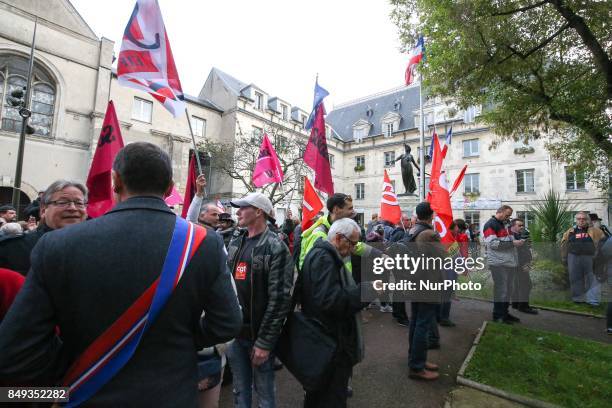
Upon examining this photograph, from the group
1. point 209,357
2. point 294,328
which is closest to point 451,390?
point 294,328

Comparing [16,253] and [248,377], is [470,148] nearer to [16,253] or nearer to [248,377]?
[248,377]

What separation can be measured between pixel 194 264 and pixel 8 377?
0.70 meters

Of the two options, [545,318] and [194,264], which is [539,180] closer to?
[545,318]

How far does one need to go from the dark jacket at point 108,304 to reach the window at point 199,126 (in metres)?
25.7

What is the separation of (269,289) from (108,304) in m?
1.29

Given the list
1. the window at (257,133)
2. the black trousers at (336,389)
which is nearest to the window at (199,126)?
the window at (257,133)

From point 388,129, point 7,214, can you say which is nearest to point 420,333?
point 7,214

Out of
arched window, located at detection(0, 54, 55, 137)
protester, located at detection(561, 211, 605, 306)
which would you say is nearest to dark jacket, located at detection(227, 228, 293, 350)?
protester, located at detection(561, 211, 605, 306)

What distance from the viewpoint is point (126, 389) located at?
1176 millimetres

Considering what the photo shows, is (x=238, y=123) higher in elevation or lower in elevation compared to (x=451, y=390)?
higher

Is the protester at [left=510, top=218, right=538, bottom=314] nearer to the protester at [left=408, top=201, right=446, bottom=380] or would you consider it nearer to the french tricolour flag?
the protester at [left=408, top=201, right=446, bottom=380]

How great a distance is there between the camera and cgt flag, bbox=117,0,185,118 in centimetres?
355

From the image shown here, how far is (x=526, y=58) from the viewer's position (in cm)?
792

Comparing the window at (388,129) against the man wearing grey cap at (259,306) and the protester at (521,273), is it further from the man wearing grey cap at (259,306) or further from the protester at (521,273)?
the man wearing grey cap at (259,306)
